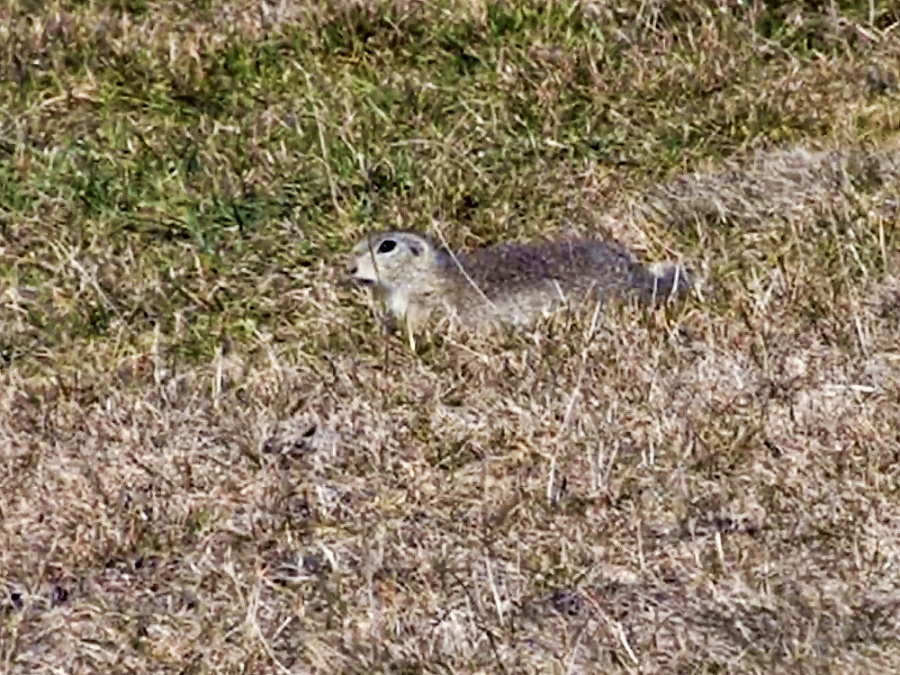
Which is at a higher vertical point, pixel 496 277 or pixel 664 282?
pixel 664 282

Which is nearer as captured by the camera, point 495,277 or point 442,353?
point 442,353

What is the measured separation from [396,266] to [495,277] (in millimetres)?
312

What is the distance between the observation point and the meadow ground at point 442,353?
4891 millimetres

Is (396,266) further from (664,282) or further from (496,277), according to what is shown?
(664,282)

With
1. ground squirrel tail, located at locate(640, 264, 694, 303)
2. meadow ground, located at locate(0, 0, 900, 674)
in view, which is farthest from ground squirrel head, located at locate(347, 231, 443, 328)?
ground squirrel tail, located at locate(640, 264, 694, 303)

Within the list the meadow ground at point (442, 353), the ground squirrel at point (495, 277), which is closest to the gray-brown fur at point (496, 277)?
the ground squirrel at point (495, 277)

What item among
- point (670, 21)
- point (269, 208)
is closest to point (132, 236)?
point (269, 208)

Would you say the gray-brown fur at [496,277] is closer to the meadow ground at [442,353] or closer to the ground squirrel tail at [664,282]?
the ground squirrel tail at [664,282]

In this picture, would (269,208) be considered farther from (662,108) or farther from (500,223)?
(662,108)

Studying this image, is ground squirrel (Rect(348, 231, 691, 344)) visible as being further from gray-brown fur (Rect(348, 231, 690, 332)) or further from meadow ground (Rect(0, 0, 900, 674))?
meadow ground (Rect(0, 0, 900, 674))

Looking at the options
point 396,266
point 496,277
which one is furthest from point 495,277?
point 396,266

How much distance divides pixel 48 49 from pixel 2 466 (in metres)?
3.62

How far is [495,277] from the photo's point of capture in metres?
6.99

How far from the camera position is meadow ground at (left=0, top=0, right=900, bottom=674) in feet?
16.0
